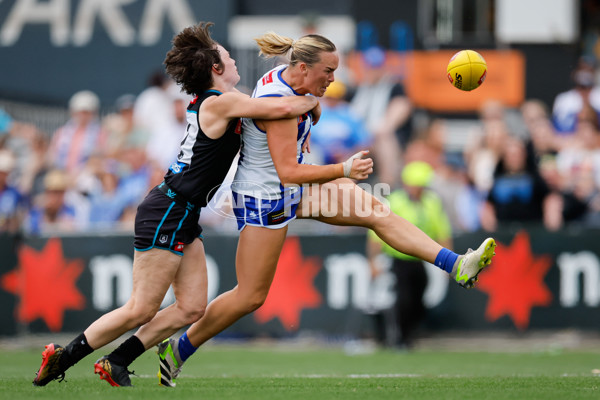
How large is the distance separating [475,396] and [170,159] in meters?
8.11

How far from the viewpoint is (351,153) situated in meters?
13.0

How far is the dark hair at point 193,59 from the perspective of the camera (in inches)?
260

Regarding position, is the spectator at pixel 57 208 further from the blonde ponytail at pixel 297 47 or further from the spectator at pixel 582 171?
the blonde ponytail at pixel 297 47

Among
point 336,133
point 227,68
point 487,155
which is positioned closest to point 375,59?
point 336,133

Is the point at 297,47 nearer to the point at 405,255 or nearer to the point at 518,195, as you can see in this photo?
the point at 405,255

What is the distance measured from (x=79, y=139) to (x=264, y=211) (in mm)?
8391

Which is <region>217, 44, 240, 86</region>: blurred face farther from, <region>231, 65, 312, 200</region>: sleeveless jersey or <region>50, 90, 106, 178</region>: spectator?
<region>50, 90, 106, 178</region>: spectator

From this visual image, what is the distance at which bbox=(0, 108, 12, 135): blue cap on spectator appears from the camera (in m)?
14.0

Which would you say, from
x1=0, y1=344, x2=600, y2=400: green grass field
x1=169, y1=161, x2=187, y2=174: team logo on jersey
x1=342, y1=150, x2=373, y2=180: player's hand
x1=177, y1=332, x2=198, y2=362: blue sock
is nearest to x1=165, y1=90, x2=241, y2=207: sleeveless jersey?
x1=169, y1=161, x2=187, y2=174: team logo on jersey

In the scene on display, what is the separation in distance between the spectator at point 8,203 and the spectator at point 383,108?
16.3ft

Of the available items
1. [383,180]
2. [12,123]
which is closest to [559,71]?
[383,180]

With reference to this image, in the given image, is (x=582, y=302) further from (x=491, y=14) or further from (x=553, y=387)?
(x=491, y=14)

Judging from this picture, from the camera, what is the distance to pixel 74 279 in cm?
1236

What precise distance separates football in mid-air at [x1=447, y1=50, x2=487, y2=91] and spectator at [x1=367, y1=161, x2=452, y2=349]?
4473 mm
